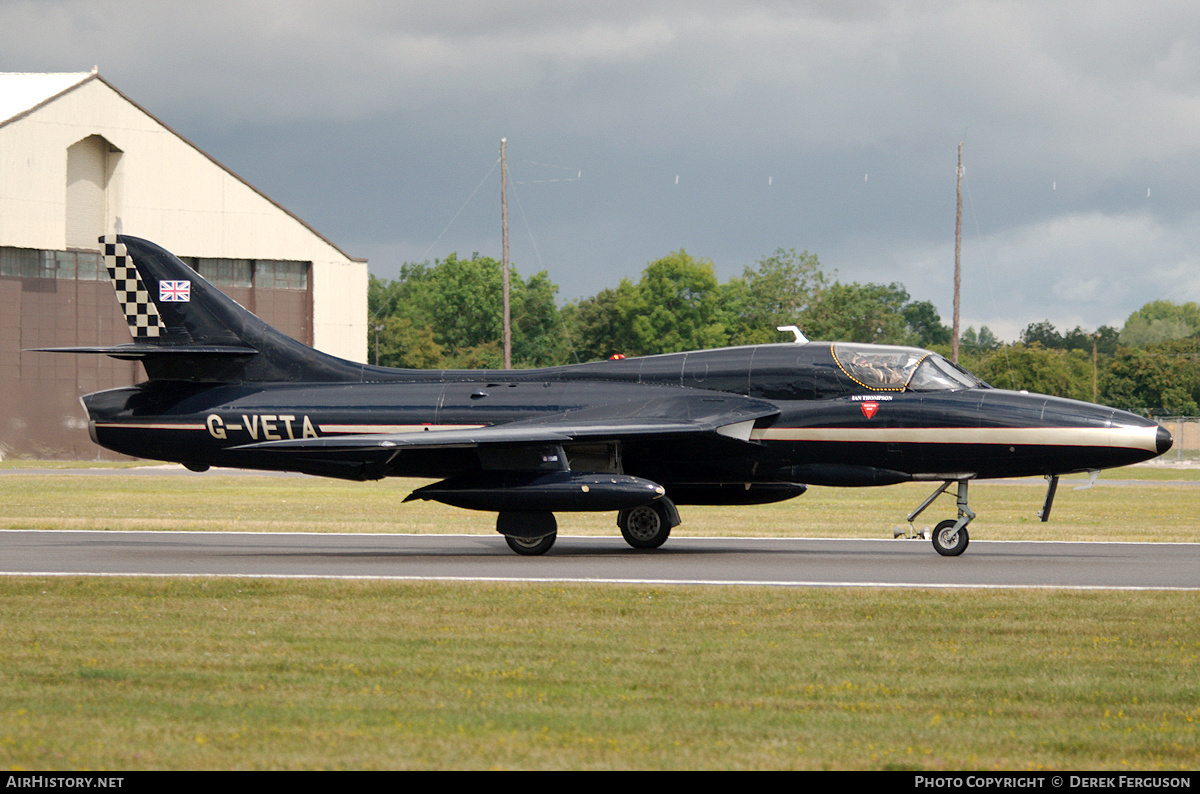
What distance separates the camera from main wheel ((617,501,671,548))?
19281 mm

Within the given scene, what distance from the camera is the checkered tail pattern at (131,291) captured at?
2036cm

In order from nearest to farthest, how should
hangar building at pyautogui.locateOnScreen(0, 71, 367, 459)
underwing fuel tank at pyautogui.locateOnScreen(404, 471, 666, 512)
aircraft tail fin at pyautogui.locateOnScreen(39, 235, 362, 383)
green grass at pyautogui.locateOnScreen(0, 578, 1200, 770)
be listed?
green grass at pyautogui.locateOnScreen(0, 578, 1200, 770), underwing fuel tank at pyautogui.locateOnScreen(404, 471, 666, 512), aircraft tail fin at pyautogui.locateOnScreen(39, 235, 362, 383), hangar building at pyautogui.locateOnScreen(0, 71, 367, 459)

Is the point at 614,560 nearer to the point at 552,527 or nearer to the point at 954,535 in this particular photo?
the point at 552,527

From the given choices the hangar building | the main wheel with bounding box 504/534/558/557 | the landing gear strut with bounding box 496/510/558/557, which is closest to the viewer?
the landing gear strut with bounding box 496/510/558/557

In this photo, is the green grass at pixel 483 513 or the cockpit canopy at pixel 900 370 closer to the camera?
Answer: the cockpit canopy at pixel 900 370

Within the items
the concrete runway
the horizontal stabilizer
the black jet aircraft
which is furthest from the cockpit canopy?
the horizontal stabilizer

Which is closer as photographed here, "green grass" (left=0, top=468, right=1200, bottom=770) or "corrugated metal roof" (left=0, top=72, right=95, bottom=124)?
"green grass" (left=0, top=468, right=1200, bottom=770)

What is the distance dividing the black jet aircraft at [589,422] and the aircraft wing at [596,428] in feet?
0.12

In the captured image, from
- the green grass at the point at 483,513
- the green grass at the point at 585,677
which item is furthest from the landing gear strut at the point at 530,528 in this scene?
the green grass at the point at 483,513

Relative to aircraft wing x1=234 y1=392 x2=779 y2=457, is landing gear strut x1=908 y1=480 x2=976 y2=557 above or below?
below

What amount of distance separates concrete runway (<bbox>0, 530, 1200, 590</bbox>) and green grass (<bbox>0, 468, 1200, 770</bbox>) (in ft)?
3.93

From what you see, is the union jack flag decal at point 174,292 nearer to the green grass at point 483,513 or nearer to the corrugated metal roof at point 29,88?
the green grass at point 483,513

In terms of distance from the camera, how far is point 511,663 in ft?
31.1

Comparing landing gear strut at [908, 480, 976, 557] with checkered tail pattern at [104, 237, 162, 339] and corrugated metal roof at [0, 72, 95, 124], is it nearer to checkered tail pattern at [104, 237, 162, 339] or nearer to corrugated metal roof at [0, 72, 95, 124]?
checkered tail pattern at [104, 237, 162, 339]
